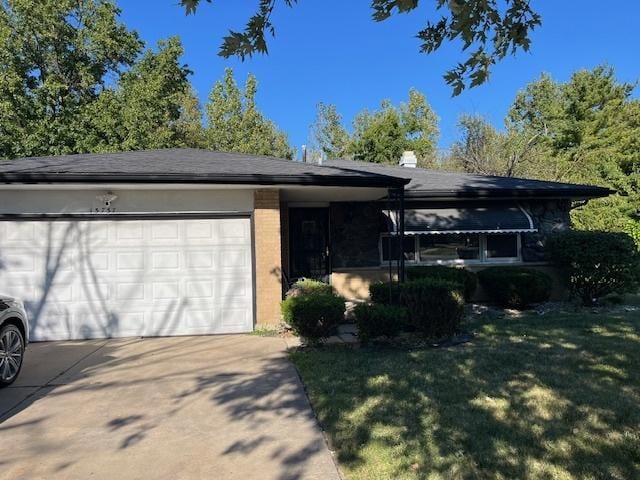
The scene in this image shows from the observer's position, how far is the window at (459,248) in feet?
39.8

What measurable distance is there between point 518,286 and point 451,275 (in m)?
1.45

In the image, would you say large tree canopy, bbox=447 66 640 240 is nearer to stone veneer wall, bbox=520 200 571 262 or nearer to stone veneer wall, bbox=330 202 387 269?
stone veneer wall, bbox=520 200 571 262

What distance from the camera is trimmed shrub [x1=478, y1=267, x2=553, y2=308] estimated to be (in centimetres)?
1060

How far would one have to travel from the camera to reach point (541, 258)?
1218 centimetres

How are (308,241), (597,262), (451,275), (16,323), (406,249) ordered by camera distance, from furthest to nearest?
(308,241) < (406,249) < (451,275) < (597,262) < (16,323)

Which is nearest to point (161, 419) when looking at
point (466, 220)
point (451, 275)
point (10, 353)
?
point (10, 353)

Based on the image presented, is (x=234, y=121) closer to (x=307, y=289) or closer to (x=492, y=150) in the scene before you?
(x=492, y=150)

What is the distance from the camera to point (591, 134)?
2908 centimetres

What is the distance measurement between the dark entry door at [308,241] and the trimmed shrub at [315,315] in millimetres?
5066

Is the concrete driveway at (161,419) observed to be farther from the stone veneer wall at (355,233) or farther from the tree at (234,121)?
the tree at (234,121)

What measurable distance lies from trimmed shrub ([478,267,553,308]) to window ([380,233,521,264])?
101cm

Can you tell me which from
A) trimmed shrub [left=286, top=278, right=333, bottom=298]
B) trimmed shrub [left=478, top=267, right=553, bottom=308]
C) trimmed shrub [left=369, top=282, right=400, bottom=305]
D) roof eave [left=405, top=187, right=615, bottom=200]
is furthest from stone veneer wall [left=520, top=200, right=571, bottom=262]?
trimmed shrub [left=286, top=278, right=333, bottom=298]

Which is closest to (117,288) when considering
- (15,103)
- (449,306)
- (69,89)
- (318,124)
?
(449,306)

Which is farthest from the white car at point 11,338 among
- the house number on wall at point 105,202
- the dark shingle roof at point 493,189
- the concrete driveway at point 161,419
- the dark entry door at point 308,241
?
the dark shingle roof at point 493,189
